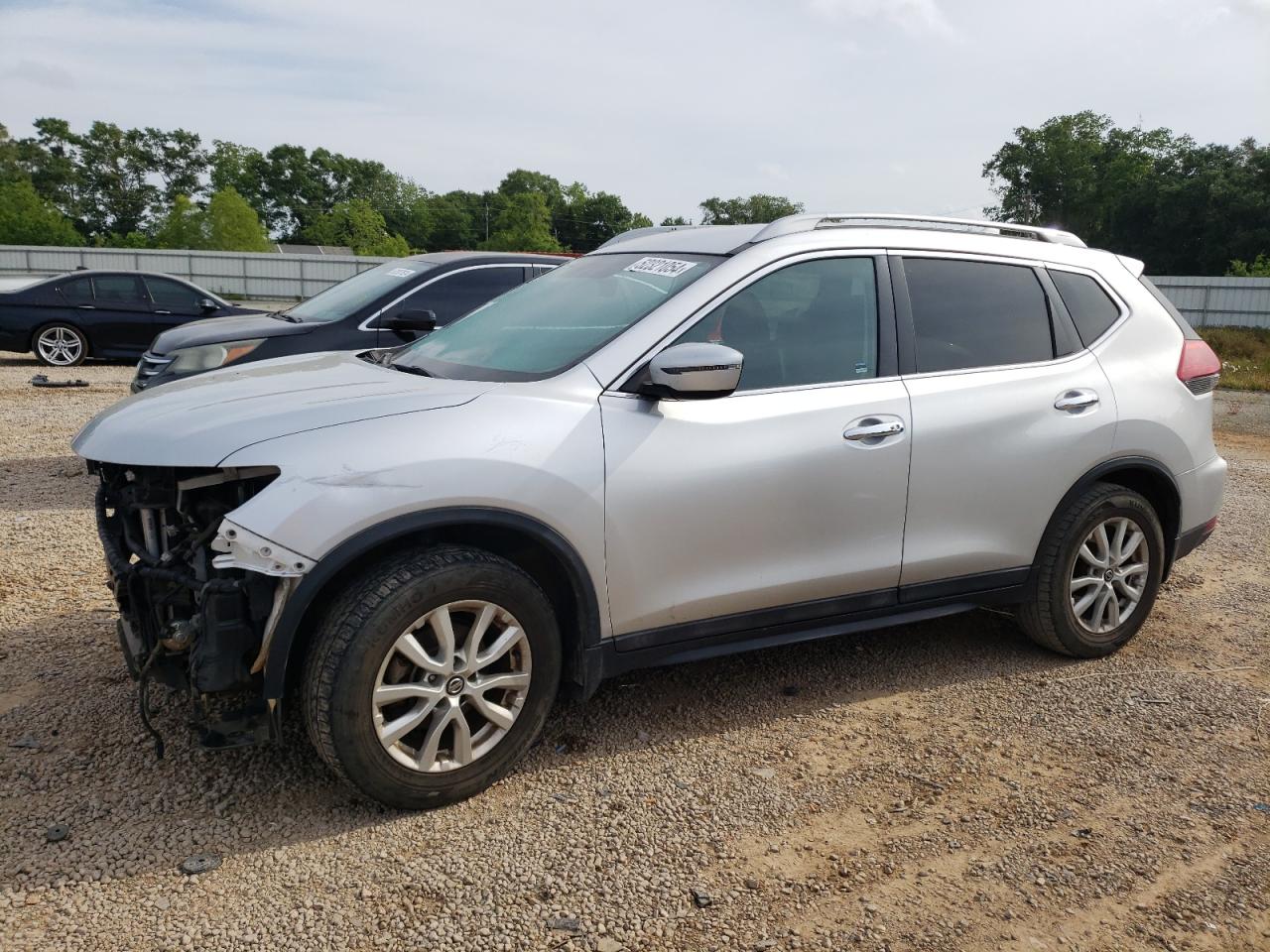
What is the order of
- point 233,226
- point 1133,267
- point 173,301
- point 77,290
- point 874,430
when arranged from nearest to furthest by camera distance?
point 874,430 < point 1133,267 < point 77,290 < point 173,301 < point 233,226

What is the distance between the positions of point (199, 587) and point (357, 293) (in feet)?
17.1

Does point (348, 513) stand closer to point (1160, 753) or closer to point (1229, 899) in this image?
point (1229, 899)

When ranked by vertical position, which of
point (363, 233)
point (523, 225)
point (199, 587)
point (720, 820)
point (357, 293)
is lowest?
point (720, 820)

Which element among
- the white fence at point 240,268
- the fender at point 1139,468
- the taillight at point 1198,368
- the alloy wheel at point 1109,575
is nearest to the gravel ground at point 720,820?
the alloy wheel at point 1109,575

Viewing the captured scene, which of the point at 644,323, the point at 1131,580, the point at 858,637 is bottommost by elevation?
the point at 858,637

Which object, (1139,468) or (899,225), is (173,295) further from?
(1139,468)

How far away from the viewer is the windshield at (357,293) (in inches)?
294

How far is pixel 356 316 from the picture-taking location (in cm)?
729

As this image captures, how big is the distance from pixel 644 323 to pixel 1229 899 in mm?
2488

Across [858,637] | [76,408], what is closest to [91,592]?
[858,637]

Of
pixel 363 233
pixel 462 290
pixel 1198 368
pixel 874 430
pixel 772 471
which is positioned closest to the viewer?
pixel 772 471

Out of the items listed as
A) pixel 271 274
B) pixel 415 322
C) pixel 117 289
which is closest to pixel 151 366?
pixel 415 322

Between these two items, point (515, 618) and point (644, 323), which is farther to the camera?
point (644, 323)

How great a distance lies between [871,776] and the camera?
11.3ft
